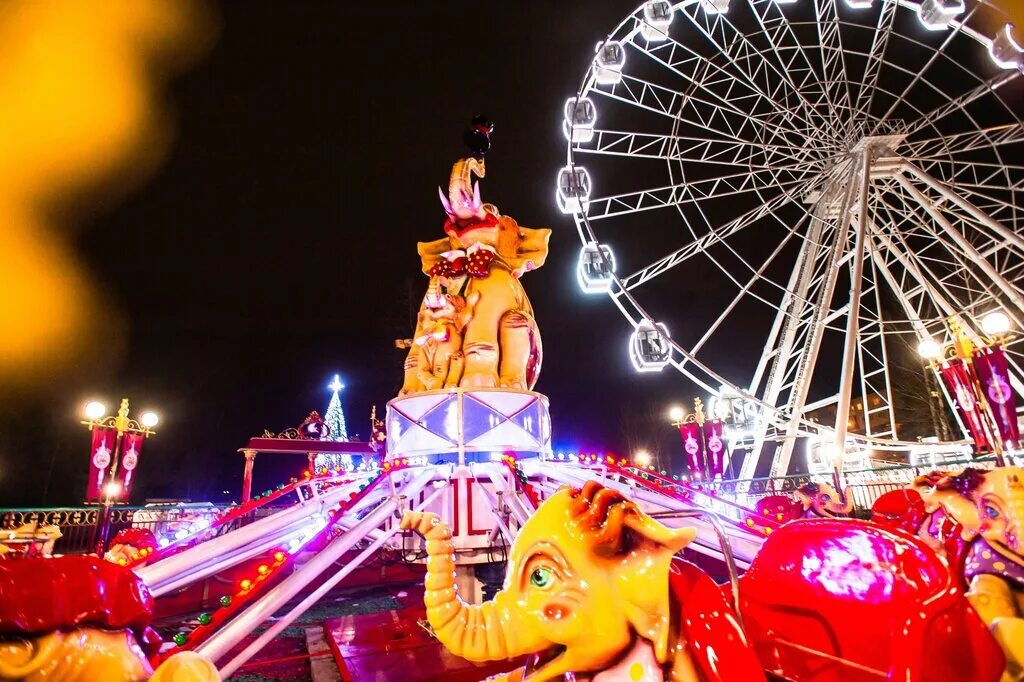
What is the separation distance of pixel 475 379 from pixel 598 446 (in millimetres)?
29745

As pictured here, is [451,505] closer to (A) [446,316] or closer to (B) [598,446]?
(A) [446,316]

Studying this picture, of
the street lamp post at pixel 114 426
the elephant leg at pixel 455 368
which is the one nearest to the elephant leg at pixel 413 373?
the elephant leg at pixel 455 368

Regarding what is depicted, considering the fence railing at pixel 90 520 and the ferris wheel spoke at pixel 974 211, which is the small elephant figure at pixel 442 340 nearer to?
the fence railing at pixel 90 520

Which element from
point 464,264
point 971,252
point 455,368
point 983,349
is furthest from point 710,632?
point 983,349

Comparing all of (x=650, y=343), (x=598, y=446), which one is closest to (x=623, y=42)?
(x=650, y=343)

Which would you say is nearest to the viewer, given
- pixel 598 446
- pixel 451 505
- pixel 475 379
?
pixel 451 505

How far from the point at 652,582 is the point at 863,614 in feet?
2.07

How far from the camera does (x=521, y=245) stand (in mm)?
7688

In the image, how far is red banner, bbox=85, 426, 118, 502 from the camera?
44.6 ft

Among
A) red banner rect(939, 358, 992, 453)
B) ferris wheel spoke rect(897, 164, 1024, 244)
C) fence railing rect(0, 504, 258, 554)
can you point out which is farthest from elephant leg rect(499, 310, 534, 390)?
red banner rect(939, 358, 992, 453)

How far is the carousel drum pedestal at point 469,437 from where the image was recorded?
577cm

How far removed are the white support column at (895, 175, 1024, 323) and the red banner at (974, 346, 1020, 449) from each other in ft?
4.18

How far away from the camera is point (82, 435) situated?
25047mm

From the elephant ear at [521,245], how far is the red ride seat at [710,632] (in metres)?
6.19
